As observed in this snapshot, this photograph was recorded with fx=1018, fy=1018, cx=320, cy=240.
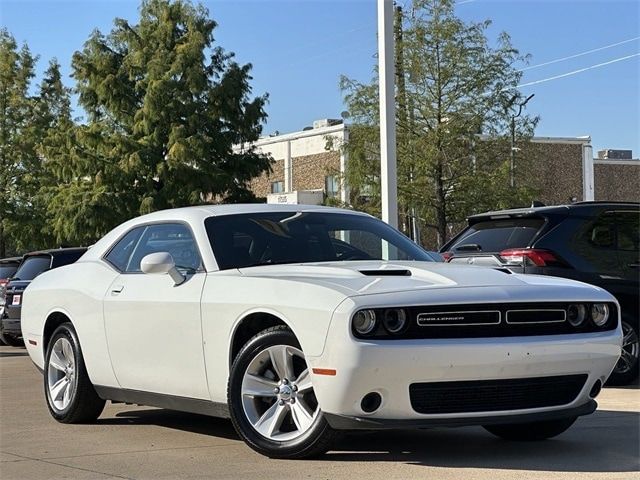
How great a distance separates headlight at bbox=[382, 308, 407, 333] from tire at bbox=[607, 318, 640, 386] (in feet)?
17.0

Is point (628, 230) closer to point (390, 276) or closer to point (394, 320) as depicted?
point (390, 276)

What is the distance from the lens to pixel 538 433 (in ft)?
21.6

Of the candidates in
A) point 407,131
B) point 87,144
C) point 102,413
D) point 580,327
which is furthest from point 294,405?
point 87,144

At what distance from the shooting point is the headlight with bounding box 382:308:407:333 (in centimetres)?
541

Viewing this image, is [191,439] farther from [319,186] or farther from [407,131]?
[319,186]


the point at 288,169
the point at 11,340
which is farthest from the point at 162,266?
the point at 288,169

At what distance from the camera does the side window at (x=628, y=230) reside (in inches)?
414

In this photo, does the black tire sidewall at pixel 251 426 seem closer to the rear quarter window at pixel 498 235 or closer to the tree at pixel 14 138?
the rear quarter window at pixel 498 235

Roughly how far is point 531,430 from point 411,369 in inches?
63.7

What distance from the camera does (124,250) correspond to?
7.70 meters

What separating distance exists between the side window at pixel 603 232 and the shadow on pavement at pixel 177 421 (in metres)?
4.59

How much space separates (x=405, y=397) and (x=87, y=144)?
30298 mm

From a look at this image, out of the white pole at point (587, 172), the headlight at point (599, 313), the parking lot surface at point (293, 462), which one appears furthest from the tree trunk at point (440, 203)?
the white pole at point (587, 172)

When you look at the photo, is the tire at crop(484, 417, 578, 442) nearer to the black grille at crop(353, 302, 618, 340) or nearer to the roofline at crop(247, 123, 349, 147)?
the black grille at crop(353, 302, 618, 340)
